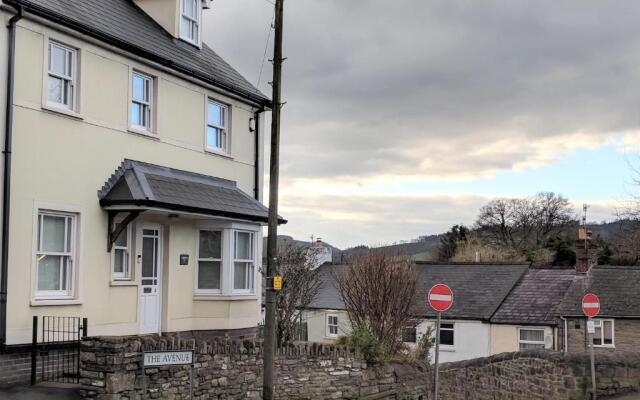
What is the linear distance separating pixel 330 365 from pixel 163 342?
185 inches

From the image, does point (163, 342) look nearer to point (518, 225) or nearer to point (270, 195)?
point (270, 195)

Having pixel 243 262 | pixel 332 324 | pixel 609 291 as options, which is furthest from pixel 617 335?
pixel 243 262

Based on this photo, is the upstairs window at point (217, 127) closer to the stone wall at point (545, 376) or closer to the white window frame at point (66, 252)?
the white window frame at point (66, 252)

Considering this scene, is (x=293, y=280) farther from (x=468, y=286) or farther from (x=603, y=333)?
(x=468, y=286)

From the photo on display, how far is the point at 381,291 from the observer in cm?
2361

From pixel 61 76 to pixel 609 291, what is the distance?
28.7 meters

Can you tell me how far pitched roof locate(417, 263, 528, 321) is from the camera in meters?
37.9

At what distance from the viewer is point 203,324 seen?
740 inches

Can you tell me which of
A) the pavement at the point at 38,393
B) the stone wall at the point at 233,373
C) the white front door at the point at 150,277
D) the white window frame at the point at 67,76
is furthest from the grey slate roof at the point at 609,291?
the pavement at the point at 38,393

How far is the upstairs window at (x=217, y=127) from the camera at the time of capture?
65.6 ft

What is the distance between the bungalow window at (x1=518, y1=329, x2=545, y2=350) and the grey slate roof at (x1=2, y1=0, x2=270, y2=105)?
20.4 m

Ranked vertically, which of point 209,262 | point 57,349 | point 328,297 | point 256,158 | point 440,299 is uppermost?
point 256,158

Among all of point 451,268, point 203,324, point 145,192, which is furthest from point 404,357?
point 451,268

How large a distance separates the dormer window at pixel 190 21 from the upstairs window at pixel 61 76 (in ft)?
17.0
